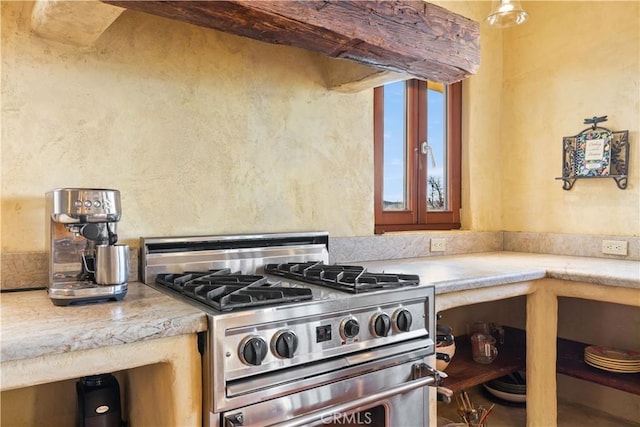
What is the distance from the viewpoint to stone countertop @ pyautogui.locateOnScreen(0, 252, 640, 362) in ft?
2.79

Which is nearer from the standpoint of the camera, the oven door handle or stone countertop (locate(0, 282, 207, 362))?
stone countertop (locate(0, 282, 207, 362))

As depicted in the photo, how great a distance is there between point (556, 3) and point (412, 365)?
7.19 feet

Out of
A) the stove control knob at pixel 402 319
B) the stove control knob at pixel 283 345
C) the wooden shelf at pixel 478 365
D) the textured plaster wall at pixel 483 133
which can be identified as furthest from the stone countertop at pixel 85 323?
the textured plaster wall at pixel 483 133

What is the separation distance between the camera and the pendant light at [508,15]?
75.4 inches

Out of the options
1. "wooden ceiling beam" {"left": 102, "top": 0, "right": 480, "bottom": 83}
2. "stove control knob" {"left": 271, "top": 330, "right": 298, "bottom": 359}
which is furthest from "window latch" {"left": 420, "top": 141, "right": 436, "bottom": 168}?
"stove control knob" {"left": 271, "top": 330, "right": 298, "bottom": 359}

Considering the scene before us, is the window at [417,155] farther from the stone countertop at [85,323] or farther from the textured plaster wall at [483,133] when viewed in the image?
the stone countertop at [85,323]

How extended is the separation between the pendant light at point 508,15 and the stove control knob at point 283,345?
1709 millimetres

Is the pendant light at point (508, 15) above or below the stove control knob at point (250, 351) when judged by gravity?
above

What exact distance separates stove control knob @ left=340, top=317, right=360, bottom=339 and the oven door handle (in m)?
0.17

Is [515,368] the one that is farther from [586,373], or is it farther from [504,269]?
[504,269]

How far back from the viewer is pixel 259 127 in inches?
68.6

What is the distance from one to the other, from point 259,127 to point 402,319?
36.4 inches

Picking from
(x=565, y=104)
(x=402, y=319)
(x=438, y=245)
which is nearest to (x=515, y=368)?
(x=438, y=245)

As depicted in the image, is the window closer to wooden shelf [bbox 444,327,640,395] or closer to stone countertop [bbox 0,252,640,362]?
stone countertop [bbox 0,252,640,362]
